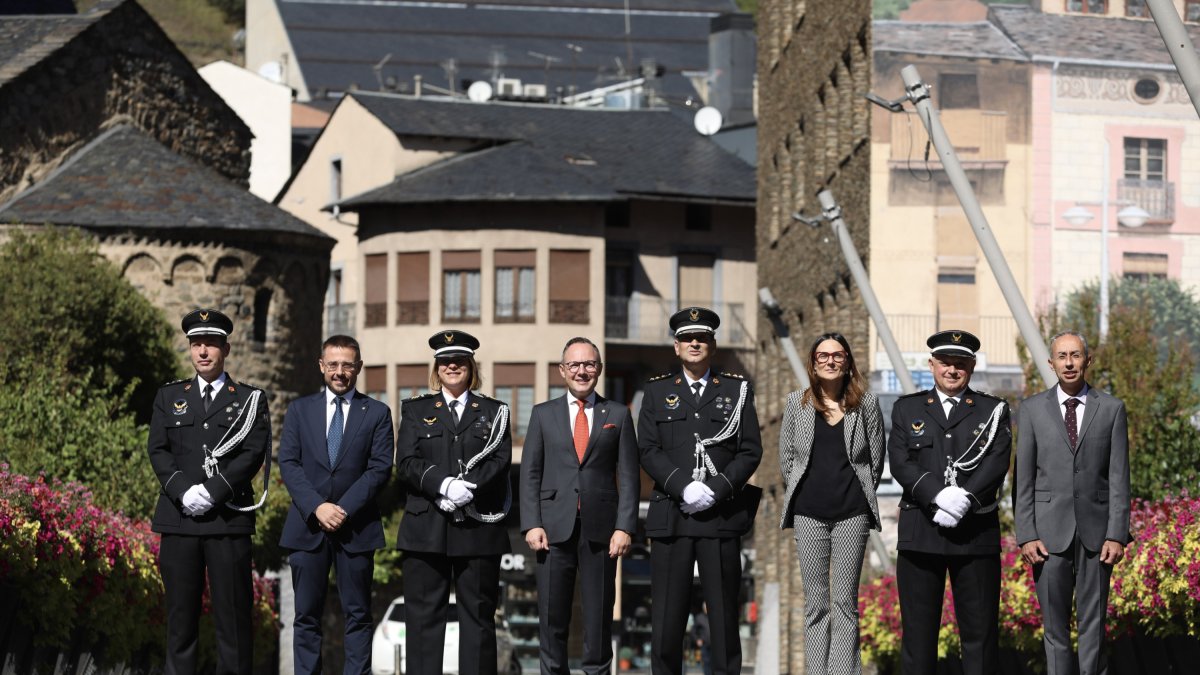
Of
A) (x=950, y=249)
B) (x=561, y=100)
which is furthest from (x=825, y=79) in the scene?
(x=561, y=100)

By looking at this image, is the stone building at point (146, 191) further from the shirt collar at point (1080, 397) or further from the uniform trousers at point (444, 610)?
the shirt collar at point (1080, 397)

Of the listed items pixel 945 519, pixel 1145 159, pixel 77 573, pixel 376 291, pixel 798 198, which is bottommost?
pixel 77 573

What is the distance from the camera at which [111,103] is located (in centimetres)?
5194

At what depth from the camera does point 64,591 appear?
20.0 m

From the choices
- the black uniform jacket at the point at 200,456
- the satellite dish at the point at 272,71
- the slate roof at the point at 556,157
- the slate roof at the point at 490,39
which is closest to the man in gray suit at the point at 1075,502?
the black uniform jacket at the point at 200,456

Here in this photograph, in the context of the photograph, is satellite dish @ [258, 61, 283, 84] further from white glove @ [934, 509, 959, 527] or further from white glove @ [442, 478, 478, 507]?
white glove @ [934, 509, 959, 527]

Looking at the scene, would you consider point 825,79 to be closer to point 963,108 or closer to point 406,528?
point 963,108

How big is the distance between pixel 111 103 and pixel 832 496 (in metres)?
40.6

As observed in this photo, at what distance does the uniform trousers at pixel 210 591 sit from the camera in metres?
14.2

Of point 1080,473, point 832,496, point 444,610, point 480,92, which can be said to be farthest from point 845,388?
point 480,92

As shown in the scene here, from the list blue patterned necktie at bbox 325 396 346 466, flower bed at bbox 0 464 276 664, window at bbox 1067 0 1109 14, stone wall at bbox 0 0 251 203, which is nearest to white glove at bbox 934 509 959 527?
blue patterned necktie at bbox 325 396 346 466

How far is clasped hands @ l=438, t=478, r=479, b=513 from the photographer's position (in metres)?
14.1

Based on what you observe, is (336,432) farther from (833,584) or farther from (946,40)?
(946,40)

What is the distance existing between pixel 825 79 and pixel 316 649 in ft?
92.9
